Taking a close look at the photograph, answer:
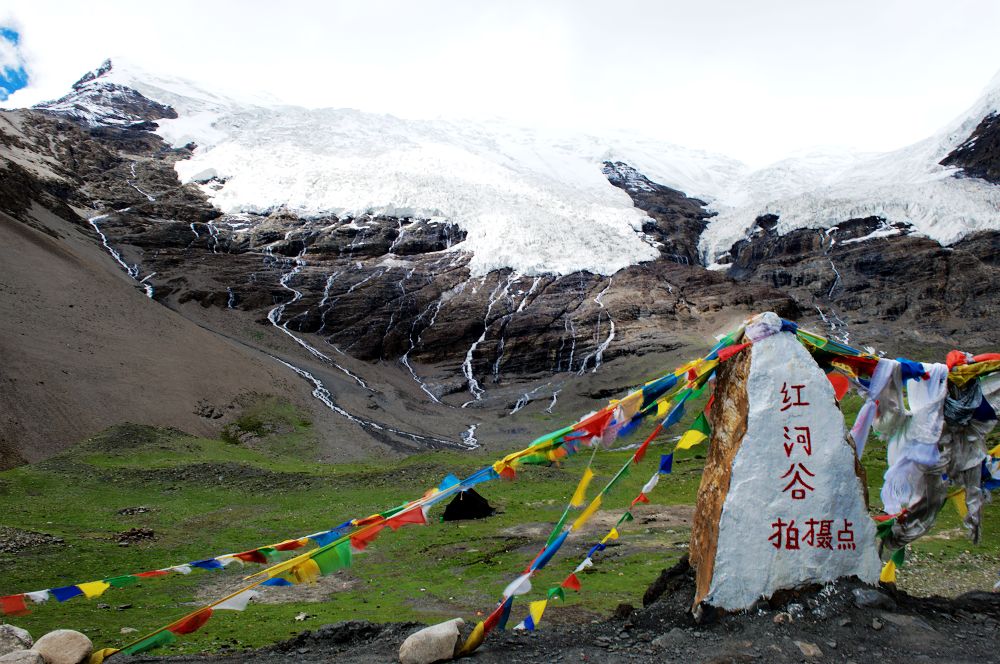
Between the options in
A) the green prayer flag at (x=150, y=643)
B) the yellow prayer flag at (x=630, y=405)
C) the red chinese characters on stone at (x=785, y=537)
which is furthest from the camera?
the yellow prayer flag at (x=630, y=405)

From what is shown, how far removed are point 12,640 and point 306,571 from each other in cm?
366

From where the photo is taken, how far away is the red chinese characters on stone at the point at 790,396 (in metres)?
8.44

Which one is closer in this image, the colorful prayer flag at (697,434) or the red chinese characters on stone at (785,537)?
the red chinese characters on stone at (785,537)

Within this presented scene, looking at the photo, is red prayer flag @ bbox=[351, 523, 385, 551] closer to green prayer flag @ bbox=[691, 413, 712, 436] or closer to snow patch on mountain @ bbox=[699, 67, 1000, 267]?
green prayer flag @ bbox=[691, 413, 712, 436]

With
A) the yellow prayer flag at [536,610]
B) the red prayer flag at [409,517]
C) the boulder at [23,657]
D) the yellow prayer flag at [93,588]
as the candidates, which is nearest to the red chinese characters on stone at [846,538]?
the yellow prayer flag at [536,610]

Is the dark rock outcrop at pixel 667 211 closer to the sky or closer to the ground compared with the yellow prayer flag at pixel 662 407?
closer to the sky

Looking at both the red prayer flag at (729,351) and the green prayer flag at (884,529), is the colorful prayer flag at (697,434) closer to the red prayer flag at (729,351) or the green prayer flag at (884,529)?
the red prayer flag at (729,351)

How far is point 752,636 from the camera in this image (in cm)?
747

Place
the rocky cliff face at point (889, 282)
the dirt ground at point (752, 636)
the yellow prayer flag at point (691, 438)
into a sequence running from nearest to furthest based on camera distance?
1. the dirt ground at point (752, 636)
2. the yellow prayer flag at point (691, 438)
3. the rocky cliff face at point (889, 282)

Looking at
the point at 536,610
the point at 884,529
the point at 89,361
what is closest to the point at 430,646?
the point at 536,610

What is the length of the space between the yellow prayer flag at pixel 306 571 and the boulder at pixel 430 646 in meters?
1.47

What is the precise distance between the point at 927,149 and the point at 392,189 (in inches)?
4512

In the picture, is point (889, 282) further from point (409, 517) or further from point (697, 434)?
point (409, 517)

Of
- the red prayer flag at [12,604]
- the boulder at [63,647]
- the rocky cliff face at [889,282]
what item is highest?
the rocky cliff face at [889,282]
